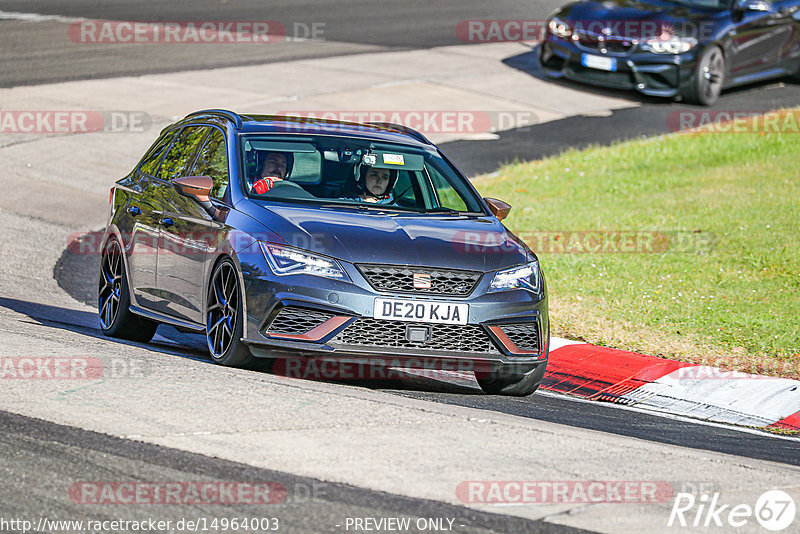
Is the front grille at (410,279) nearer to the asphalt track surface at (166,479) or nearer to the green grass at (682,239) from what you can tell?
the asphalt track surface at (166,479)

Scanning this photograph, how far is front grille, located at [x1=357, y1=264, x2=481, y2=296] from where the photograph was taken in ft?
24.8

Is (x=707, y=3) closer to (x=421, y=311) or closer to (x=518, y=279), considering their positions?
(x=518, y=279)

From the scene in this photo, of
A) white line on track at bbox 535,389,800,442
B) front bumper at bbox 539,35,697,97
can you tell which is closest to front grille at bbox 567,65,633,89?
front bumper at bbox 539,35,697,97

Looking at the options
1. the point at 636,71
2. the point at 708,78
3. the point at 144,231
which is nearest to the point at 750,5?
the point at 708,78

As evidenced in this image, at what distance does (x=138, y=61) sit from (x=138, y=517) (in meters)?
18.7

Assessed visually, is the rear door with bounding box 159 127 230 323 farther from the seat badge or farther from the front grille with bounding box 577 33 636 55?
the front grille with bounding box 577 33 636 55

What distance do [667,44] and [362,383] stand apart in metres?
13.5

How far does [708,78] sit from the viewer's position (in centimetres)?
2086

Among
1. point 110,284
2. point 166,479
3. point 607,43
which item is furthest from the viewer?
point 607,43

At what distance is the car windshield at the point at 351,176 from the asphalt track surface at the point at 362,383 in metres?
1.25

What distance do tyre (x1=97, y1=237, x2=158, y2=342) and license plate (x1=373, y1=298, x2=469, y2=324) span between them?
270cm

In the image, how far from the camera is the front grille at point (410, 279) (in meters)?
7.56

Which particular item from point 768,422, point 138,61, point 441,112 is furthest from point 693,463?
point 138,61

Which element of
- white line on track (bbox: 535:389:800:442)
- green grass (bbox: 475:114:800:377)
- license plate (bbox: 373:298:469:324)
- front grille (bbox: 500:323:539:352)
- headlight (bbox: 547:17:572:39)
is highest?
license plate (bbox: 373:298:469:324)
